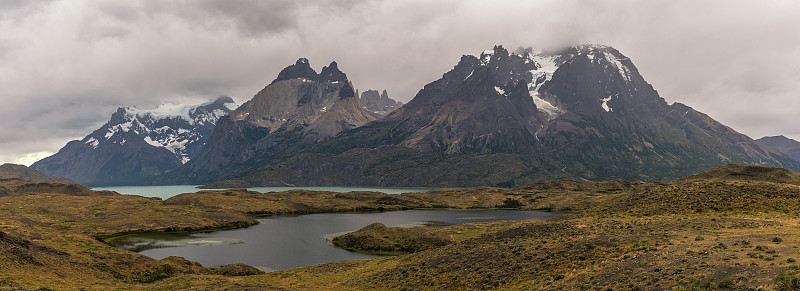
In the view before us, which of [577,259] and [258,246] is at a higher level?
[577,259]

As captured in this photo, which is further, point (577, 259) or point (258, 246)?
point (258, 246)

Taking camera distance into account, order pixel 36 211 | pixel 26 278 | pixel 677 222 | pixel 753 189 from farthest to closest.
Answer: pixel 36 211 < pixel 753 189 < pixel 677 222 < pixel 26 278

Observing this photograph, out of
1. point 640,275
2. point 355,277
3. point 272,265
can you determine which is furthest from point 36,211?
point 640,275

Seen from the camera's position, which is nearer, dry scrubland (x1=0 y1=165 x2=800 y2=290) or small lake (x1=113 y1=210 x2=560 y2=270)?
dry scrubland (x1=0 y1=165 x2=800 y2=290)

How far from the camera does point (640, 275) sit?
3828cm

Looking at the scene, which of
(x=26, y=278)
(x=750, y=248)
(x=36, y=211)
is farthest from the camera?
(x=36, y=211)

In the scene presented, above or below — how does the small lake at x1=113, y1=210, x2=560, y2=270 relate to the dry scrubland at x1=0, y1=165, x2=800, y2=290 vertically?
below

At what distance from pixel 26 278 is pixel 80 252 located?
1159 inches

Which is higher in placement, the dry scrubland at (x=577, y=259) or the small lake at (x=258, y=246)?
the dry scrubland at (x=577, y=259)

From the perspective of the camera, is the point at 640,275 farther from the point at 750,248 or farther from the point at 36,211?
the point at 36,211

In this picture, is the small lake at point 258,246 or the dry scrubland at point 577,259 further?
the small lake at point 258,246

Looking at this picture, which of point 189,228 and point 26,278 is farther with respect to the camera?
point 189,228

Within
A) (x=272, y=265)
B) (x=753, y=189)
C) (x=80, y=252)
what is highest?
(x=753, y=189)

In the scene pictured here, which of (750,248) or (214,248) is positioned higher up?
(750,248)
